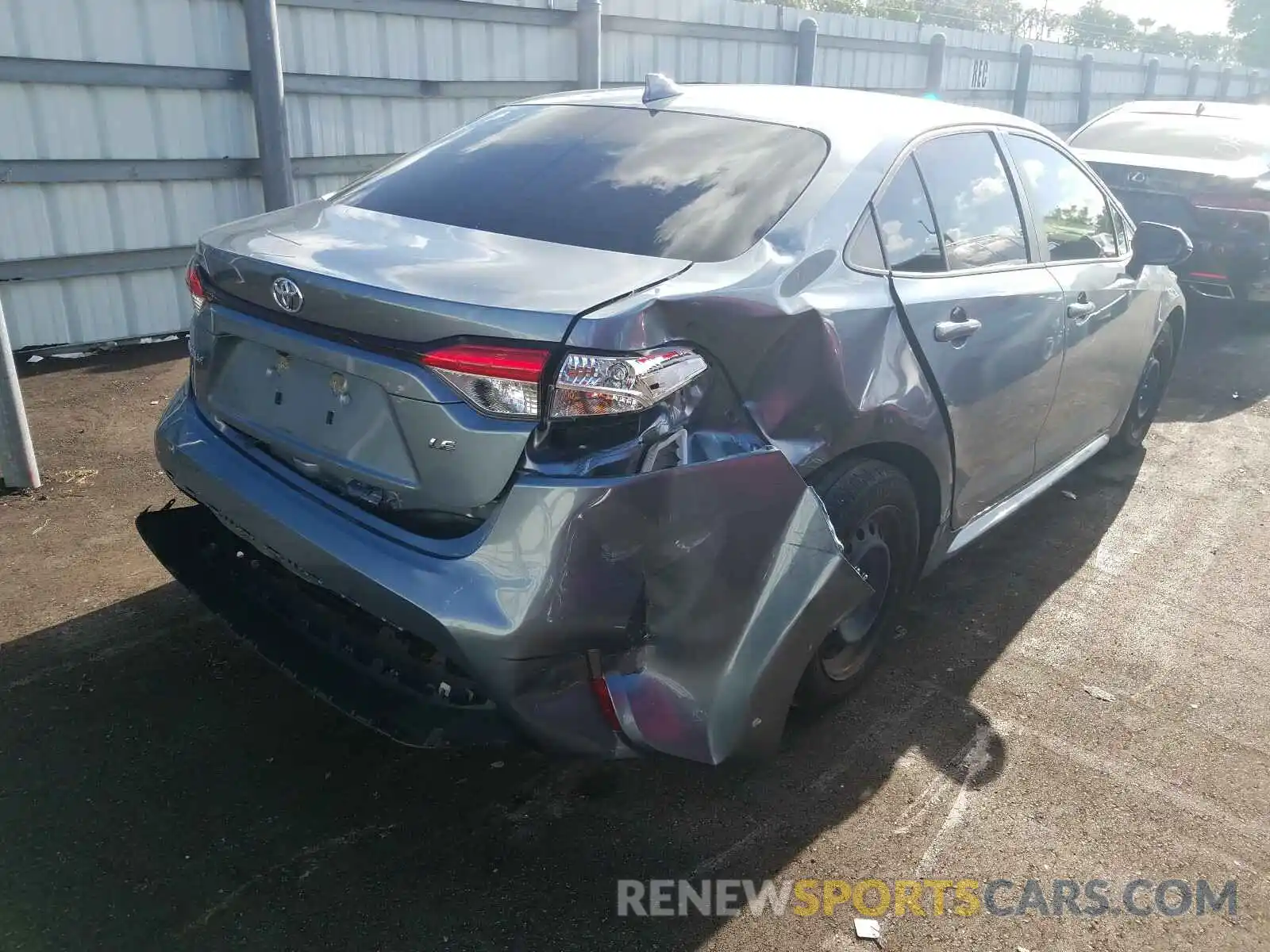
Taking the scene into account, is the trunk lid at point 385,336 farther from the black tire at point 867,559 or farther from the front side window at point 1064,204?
the front side window at point 1064,204

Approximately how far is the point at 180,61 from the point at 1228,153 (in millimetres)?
7319

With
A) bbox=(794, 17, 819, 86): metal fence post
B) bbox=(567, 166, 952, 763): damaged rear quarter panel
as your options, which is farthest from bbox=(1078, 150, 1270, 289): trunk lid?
bbox=(567, 166, 952, 763): damaged rear quarter panel

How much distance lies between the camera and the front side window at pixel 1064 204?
12.6ft

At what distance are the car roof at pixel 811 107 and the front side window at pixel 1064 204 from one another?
0.33 m

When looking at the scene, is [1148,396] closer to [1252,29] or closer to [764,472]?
[764,472]

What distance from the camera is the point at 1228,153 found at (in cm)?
782

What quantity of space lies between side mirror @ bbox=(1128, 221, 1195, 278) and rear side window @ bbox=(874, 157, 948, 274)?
67.7 inches

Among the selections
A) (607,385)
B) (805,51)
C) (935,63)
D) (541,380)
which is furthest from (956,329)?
(935,63)

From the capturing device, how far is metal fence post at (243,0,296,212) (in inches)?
255

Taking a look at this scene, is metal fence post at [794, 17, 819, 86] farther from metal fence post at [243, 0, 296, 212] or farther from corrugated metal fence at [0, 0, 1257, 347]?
metal fence post at [243, 0, 296, 212]

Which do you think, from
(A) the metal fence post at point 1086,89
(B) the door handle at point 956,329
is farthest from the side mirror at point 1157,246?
(A) the metal fence post at point 1086,89

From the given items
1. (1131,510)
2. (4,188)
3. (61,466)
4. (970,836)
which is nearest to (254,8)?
(4,188)

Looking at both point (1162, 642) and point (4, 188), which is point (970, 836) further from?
point (4, 188)

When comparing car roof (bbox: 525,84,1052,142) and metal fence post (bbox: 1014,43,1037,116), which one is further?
metal fence post (bbox: 1014,43,1037,116)
